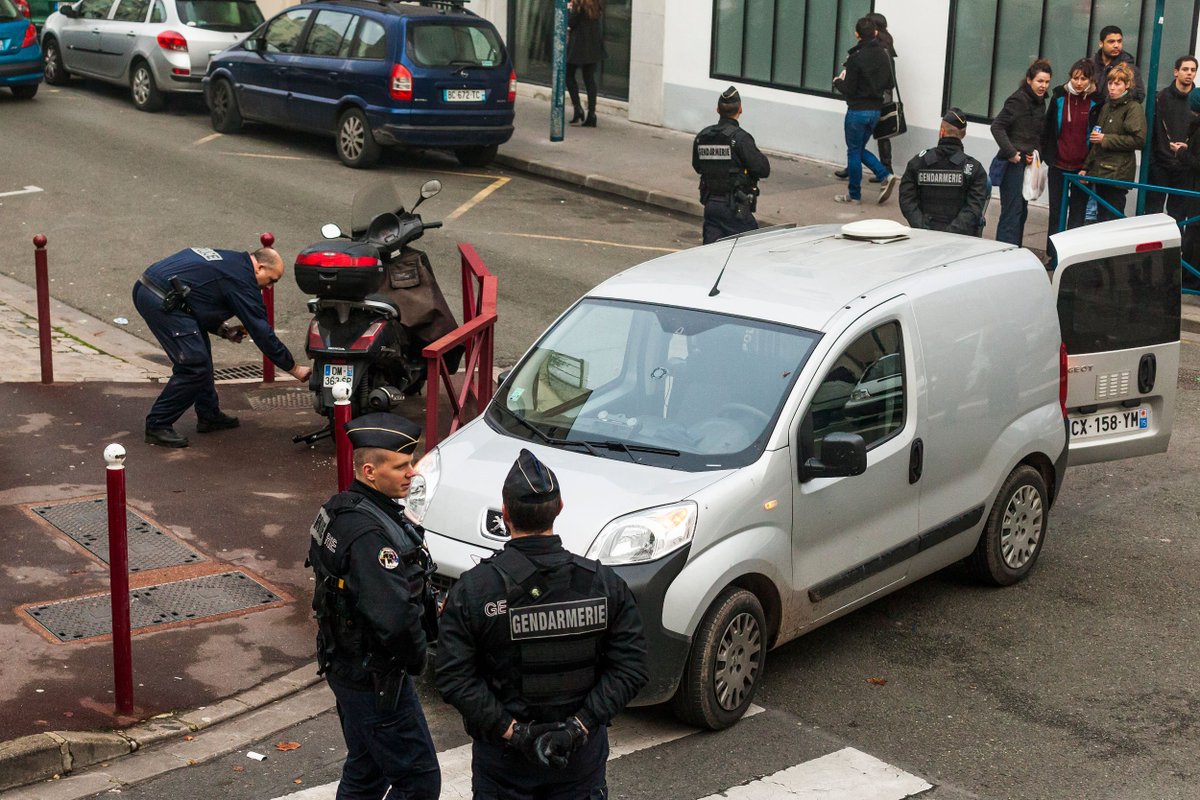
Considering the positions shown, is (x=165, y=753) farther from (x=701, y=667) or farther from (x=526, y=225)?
(x=526, y=225)

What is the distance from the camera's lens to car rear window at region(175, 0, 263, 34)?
2208 centimetres

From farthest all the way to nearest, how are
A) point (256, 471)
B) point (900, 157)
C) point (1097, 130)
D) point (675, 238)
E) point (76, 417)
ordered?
point (900, 157)
point (675, 238)
point (1097, 130)
point (76, 417)
point (256, 471)

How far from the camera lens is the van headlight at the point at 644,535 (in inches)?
246

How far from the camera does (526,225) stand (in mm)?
16703

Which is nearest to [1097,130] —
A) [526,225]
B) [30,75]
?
[526,225]

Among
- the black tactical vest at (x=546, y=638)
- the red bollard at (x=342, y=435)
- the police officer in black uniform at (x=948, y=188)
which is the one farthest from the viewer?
the police officer in black uniform at (x=948, y=188)

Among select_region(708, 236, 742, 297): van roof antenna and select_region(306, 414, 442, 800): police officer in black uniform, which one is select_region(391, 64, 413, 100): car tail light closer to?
select_region(708, 236, 742, 297): van roof antenna

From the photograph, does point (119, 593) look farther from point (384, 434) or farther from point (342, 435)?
point (384, 434)

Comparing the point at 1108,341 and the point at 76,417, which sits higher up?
the point at 1108,341

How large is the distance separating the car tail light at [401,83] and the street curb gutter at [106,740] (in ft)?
40.8

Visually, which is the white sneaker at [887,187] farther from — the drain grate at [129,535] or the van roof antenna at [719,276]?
the drain grate at [129,535]

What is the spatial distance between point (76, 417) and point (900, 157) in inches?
472

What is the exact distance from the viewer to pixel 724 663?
21.2ft

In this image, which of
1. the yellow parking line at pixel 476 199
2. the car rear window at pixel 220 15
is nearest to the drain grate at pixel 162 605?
the yellow parking line at pixel 476 199
